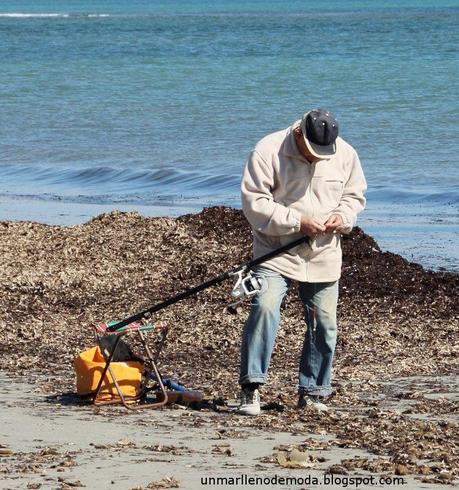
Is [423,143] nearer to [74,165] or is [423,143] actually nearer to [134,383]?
[74,165]

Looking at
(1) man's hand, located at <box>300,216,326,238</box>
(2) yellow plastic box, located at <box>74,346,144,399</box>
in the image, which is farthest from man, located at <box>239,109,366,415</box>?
(2) yellow plastic box, located at <box>74,346,144,399</box>

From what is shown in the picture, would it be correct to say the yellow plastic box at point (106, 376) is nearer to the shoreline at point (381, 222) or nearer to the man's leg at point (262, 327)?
the man's leg at point (262, 327)

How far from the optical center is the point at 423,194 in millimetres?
17562

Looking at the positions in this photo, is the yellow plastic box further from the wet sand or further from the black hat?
the black hat

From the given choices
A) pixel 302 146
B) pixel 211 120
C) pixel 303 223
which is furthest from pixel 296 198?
pixel 211 120

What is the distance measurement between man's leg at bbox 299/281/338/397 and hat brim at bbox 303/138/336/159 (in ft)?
2.24

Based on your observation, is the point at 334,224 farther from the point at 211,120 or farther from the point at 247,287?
the point at 211,120

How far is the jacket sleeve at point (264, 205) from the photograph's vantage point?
6.97m

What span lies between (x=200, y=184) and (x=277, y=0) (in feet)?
450

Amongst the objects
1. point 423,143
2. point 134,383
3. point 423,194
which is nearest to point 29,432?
point 134,383

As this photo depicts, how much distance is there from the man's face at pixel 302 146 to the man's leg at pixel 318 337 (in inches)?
26.0

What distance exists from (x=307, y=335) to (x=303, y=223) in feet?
2.21

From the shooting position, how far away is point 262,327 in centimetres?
714

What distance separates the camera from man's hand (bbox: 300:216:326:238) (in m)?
6.98
